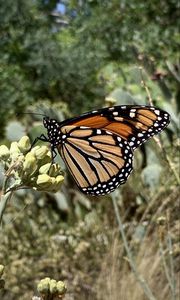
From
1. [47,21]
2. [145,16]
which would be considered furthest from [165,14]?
[47,21]

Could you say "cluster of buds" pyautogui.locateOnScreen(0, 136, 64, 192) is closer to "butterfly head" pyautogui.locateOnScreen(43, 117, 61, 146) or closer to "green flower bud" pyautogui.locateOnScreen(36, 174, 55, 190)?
"green flower bud" pyautogui.locateOnScreen(36, 174, 55, 190)

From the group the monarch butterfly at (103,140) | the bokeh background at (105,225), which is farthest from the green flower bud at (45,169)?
the monarch butterfly at (103,140)

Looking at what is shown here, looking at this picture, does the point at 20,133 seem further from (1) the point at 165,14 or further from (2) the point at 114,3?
(1) the point at 165,14

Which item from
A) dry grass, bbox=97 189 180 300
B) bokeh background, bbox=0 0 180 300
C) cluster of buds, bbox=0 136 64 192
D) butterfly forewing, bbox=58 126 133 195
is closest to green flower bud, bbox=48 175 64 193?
cluster of buds, bbox=0 136 64 192

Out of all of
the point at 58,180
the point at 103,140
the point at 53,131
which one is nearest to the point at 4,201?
the point at 58,180

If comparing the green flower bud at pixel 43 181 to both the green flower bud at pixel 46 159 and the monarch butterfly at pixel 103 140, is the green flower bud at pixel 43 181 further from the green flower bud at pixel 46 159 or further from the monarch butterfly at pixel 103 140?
the monarch butterfly at pixel 103 140

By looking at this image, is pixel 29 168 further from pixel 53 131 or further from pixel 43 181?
pixel 53 131

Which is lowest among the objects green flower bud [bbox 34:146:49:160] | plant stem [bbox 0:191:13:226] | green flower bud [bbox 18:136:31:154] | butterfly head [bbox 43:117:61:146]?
plant stem [bbox 0:191:13:226]
